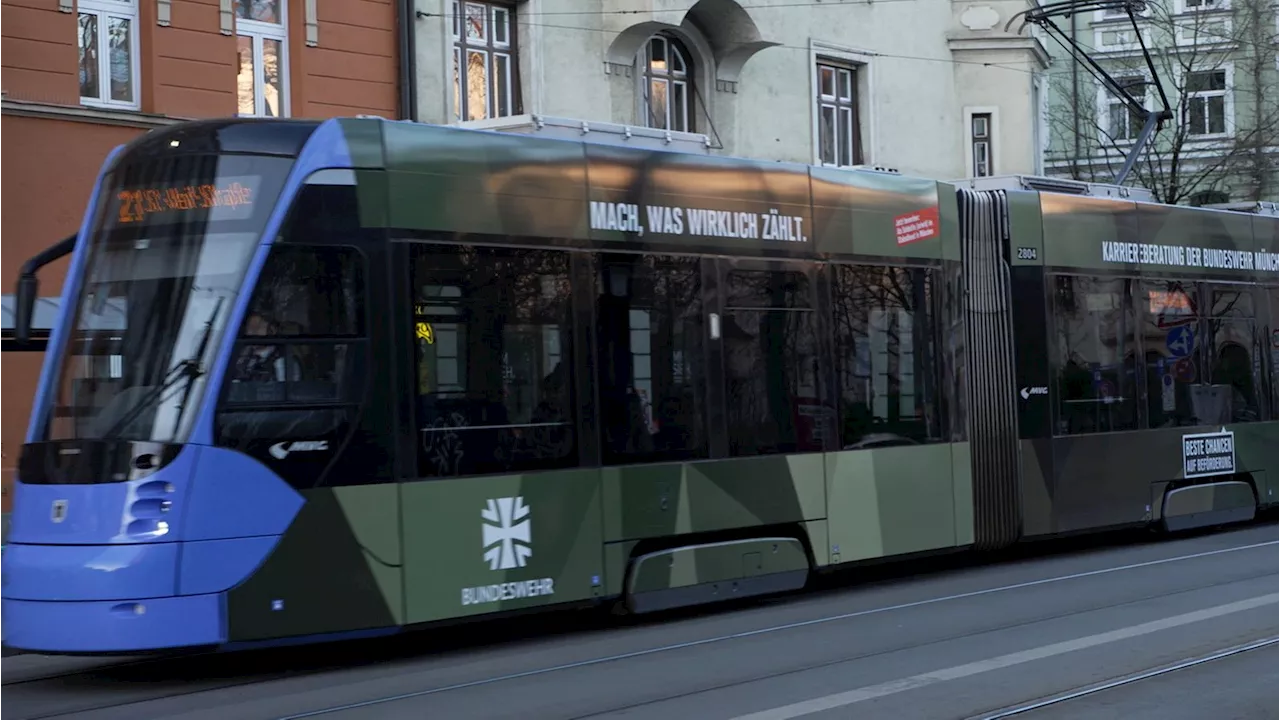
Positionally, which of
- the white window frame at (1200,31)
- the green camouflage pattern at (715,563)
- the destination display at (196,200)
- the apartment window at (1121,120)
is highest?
the white window frame at (1200,31)

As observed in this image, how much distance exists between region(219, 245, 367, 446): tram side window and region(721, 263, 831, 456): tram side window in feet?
9.78

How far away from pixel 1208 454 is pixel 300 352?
10.1 m

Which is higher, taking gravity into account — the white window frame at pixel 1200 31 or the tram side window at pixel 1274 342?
the white window frame at pixel 1200 31

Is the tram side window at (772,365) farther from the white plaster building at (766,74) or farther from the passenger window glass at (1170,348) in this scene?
the white plaster building at (766,74)

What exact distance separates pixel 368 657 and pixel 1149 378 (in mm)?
8237

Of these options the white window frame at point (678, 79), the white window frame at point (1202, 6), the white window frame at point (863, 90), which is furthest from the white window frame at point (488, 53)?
the white window frame at point (1202, 6)

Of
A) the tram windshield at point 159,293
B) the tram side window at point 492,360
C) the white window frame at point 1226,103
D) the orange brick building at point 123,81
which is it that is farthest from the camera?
the white window frame at point 1226,103

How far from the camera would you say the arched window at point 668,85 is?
24516 millimetres

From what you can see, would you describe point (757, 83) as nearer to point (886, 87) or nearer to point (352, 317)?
point (886, 87)

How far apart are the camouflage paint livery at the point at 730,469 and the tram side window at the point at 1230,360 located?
1.84ft

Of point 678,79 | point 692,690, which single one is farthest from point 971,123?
point 692,690

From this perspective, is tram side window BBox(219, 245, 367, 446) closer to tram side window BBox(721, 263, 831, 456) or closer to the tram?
the tram

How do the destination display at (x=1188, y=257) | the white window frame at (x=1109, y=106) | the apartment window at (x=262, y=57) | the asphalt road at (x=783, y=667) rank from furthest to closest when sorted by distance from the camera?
the white window frame at (x=1109, y=106) → the apartment window at (x=262, y=57) → the destination display at (x=1188, y=257) → the asphalt road at (x=783, y=667)

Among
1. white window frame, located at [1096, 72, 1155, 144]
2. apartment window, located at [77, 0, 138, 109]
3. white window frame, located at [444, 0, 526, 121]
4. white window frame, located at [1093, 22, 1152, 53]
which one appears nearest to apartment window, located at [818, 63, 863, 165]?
white window frame, located at [444, 0, 526, 121]
